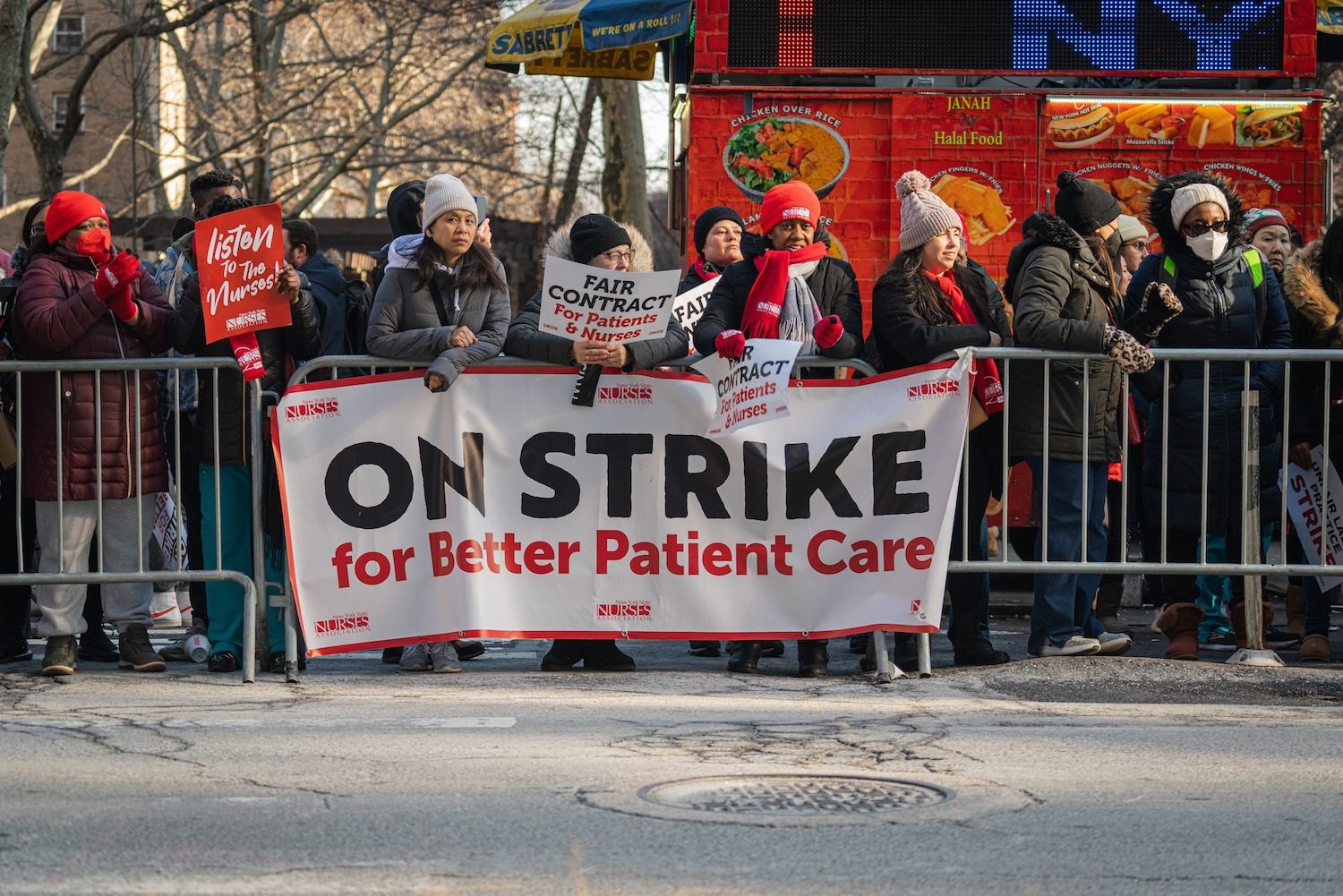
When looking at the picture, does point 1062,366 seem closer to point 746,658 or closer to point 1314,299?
point 1314,299

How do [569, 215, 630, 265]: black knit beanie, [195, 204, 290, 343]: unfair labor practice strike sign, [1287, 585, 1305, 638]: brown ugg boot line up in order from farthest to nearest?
[1287, 585, 1305, 638]: brown ugg boot < [569, 215, 630, 265]: black knit beanie < [195, 204, 290, 343]: unfair labor practice strike sign

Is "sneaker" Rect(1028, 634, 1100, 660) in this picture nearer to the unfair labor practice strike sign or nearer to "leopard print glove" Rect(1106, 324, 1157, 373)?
"leopard print glove" Rect(1106, 324, 1157, 373)

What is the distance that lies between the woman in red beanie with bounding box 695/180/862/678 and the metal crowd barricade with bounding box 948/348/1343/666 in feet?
2.13

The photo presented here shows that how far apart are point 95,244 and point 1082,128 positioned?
5898 mm

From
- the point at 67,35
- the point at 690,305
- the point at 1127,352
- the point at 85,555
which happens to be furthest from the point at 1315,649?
the point at 67,35

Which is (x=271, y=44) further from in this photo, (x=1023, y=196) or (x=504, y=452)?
(x=504, y=452)

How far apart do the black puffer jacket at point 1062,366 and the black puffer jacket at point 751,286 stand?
2.28ft

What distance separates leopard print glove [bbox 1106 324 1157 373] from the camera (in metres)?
7.94

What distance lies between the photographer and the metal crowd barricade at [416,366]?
786cm

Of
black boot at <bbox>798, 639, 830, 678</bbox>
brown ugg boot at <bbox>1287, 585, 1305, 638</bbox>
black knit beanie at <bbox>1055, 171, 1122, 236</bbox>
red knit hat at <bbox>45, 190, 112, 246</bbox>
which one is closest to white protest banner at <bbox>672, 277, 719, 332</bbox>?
black knit beanie at <bbox>1055, 171, 1122, 236</bbox>

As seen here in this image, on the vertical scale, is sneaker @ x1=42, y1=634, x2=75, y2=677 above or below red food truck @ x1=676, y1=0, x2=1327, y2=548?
below

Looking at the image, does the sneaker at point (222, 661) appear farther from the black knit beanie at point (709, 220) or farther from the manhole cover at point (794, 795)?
the black knit beanie at point (709, 220)

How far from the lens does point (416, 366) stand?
315 inches

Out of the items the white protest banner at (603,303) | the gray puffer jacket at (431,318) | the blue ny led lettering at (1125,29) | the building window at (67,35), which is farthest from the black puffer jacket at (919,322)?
the building window at (67,35)
